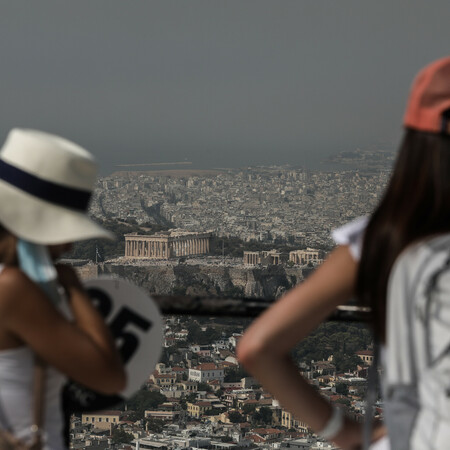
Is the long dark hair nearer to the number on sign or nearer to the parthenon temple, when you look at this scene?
the number on sign

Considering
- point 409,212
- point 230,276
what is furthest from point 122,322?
point 230,276

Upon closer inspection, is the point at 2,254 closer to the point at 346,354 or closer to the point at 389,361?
the point at 389,361

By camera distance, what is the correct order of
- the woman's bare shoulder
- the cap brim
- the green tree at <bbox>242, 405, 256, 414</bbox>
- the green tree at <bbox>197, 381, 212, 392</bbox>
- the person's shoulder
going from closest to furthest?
the person's shoulder < the woman's bare shoulder < the cap brim < the green tree at <bbox>242, 405, 256, 414</bbox> < the green tree at <bbox>197, 381, 212, 392</bbox>

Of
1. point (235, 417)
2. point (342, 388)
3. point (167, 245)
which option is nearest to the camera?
point (342, 388)

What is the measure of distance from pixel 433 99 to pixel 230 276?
50047 millimetres

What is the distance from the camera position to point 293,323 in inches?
43.2

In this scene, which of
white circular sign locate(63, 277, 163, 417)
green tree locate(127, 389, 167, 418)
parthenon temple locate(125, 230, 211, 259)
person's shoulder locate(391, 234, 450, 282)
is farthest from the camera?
parthenon temple locate(125, 230, 211, 259)

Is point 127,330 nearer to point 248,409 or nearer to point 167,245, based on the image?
point 248,409

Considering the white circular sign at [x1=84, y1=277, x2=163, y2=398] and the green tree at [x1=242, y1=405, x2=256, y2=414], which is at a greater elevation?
the white circular sign at [x1=84, y1=277, x2=163, y2=398]

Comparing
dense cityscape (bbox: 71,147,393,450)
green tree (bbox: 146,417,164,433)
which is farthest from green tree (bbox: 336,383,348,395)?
green tree (bbox: 146,417,164,433)

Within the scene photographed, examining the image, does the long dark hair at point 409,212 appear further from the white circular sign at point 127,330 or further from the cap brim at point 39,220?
the white circular sign at point 127,330

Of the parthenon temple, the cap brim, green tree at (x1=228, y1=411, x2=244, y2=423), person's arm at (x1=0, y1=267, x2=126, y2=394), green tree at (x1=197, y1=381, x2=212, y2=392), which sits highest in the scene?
the cap brim

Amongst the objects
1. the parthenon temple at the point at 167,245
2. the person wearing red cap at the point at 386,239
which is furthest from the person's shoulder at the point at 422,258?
the parthenon temple at the point at 167,245

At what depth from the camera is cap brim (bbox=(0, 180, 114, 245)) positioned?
51.8 inches
